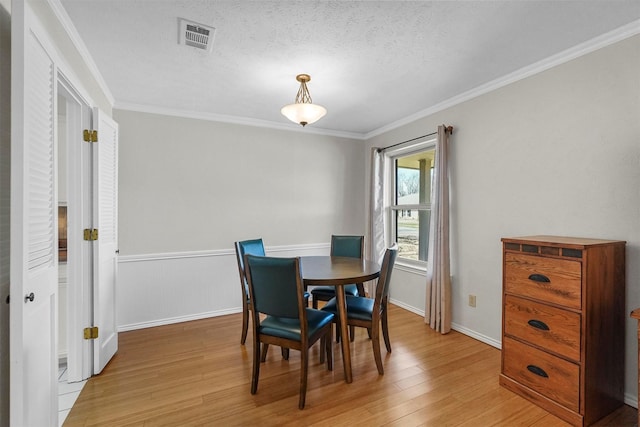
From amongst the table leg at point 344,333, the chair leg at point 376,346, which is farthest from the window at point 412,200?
the table leg at point 344,333

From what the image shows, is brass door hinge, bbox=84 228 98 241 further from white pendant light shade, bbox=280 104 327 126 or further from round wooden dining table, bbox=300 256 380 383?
white pendant light shade, bbox=280 104 327 126

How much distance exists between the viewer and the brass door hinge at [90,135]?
221 centimetres

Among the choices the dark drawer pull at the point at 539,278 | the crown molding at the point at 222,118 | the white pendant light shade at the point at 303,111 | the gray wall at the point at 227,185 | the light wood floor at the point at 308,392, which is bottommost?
the light wood floor at the point at 308,392

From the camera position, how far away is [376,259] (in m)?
4.26

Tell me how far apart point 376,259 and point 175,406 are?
9.74ft

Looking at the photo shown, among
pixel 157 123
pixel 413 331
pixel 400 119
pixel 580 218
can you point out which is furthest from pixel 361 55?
pixel 413 331

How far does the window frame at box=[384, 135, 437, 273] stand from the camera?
3643 mm

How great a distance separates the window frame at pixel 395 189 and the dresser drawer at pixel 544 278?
1.55m

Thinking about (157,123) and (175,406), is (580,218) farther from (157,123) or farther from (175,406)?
(157,123)

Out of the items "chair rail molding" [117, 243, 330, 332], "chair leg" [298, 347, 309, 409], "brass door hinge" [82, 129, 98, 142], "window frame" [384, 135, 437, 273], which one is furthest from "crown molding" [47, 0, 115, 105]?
"window frame" [384, 135, 437, 273]

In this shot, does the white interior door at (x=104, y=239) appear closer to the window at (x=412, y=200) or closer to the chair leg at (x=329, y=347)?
the chair leg at (x=329, y=347)

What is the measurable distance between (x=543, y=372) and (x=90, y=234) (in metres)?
3.29

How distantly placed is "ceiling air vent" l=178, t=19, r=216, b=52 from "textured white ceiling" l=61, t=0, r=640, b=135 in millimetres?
46

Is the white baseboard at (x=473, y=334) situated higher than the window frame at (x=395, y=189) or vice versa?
the window frame at (x=395, y=189)
